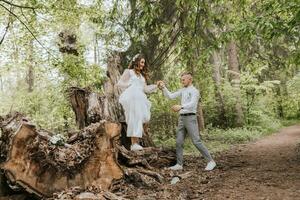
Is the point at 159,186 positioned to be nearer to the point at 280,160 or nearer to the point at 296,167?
the point at 296,167

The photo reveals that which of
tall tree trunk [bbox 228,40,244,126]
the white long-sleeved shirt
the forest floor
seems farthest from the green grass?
the white long-sleeved shirt

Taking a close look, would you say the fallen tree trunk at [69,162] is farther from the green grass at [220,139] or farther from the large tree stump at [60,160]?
the green grass at [220,139]

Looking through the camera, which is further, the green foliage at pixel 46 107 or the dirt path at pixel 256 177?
the green foliage at pixel 46 107

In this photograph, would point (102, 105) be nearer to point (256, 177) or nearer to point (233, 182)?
point (233, 182)

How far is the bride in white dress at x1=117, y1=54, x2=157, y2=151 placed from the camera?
836 cm

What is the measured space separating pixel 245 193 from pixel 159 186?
1490mm

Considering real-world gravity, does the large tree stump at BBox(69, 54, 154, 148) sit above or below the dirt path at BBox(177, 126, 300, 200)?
above

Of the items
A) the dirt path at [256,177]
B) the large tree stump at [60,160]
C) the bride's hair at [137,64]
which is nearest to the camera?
the large tree stump at [60,160]

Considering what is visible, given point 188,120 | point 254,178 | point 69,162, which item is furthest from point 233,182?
point 69,162

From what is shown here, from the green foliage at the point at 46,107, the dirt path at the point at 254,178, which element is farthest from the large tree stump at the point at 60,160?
the green foliage at the point at 46,107

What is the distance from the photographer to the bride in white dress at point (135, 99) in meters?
8.36

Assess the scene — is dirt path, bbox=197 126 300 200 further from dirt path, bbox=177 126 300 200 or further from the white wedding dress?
the white wedding dress

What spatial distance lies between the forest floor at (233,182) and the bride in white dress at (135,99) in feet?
3.72

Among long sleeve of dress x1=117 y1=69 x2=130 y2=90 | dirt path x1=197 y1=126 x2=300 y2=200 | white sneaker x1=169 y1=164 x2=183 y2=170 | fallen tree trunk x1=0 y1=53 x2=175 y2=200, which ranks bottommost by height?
dirt path x1=197 y1=126 x2=300 y2=200
